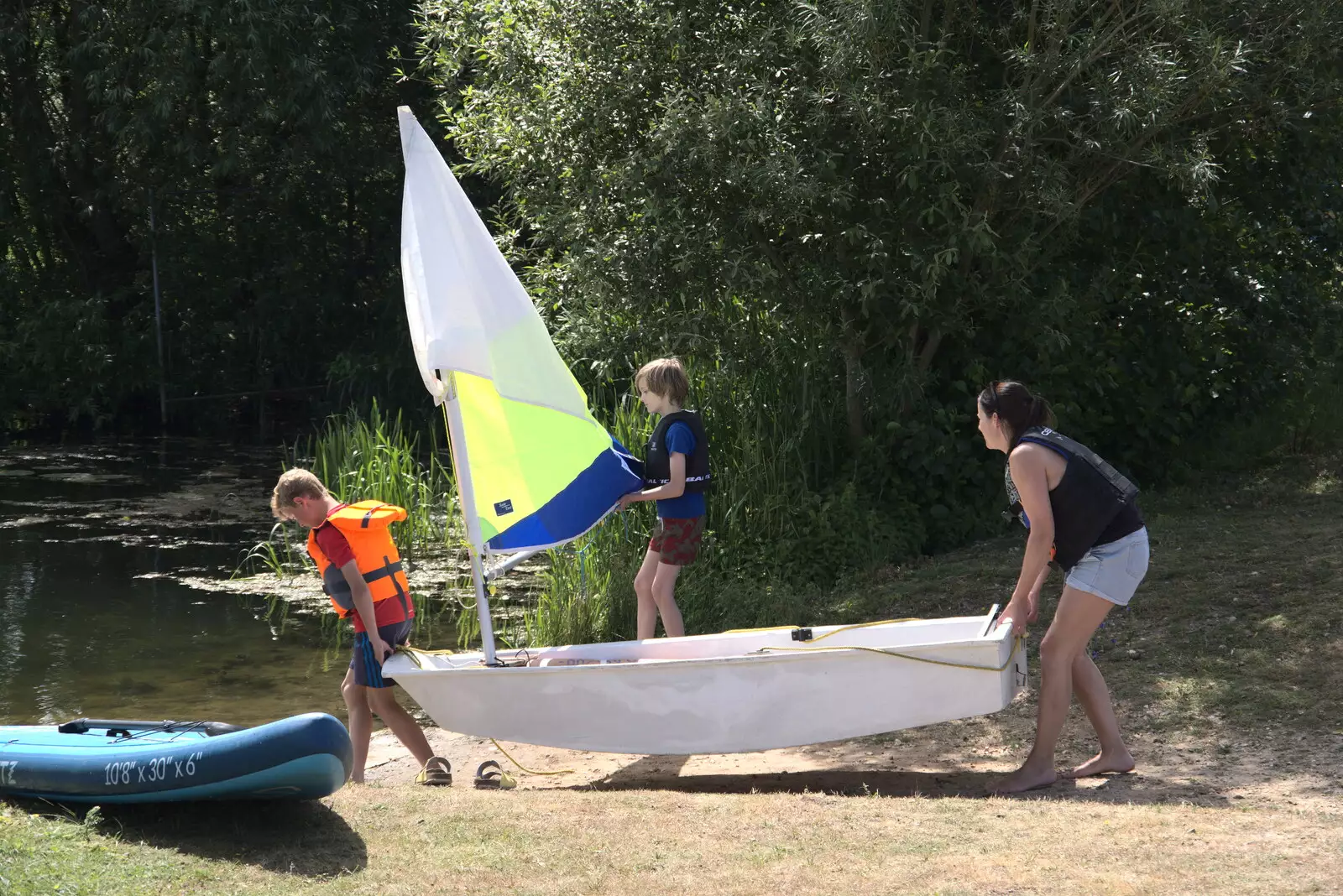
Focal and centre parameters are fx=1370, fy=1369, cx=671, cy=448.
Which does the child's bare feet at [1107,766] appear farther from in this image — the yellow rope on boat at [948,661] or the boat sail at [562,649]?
the yellow rope on boat at [948,661]

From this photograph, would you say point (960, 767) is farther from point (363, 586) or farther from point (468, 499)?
point (363, 586)

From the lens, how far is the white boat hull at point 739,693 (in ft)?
18.4

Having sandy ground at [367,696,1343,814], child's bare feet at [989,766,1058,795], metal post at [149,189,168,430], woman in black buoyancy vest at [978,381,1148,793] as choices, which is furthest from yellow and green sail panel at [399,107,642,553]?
metal post at [149,189,168,430]

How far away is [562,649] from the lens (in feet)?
21.7

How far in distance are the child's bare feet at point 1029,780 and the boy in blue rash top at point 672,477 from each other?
1954mm

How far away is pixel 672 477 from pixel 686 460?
0.11 metres

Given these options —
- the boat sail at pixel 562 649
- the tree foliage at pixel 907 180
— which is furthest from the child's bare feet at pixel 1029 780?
the tree foliage at pixel 907 180

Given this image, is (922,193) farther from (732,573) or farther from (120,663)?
(120,663)

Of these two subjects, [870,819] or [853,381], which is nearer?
[870,819]

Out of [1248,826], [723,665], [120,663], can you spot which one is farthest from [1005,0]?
[120,663]

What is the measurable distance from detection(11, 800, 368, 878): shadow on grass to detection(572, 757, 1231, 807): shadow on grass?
1.67m

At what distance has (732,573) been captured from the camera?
9477 millimetres

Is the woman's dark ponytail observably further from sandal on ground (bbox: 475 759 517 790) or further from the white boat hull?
sandal on ground (bbox: 475 759 517 790)

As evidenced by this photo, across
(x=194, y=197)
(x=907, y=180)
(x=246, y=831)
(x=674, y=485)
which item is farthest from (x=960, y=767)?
(x=194, y=197)
